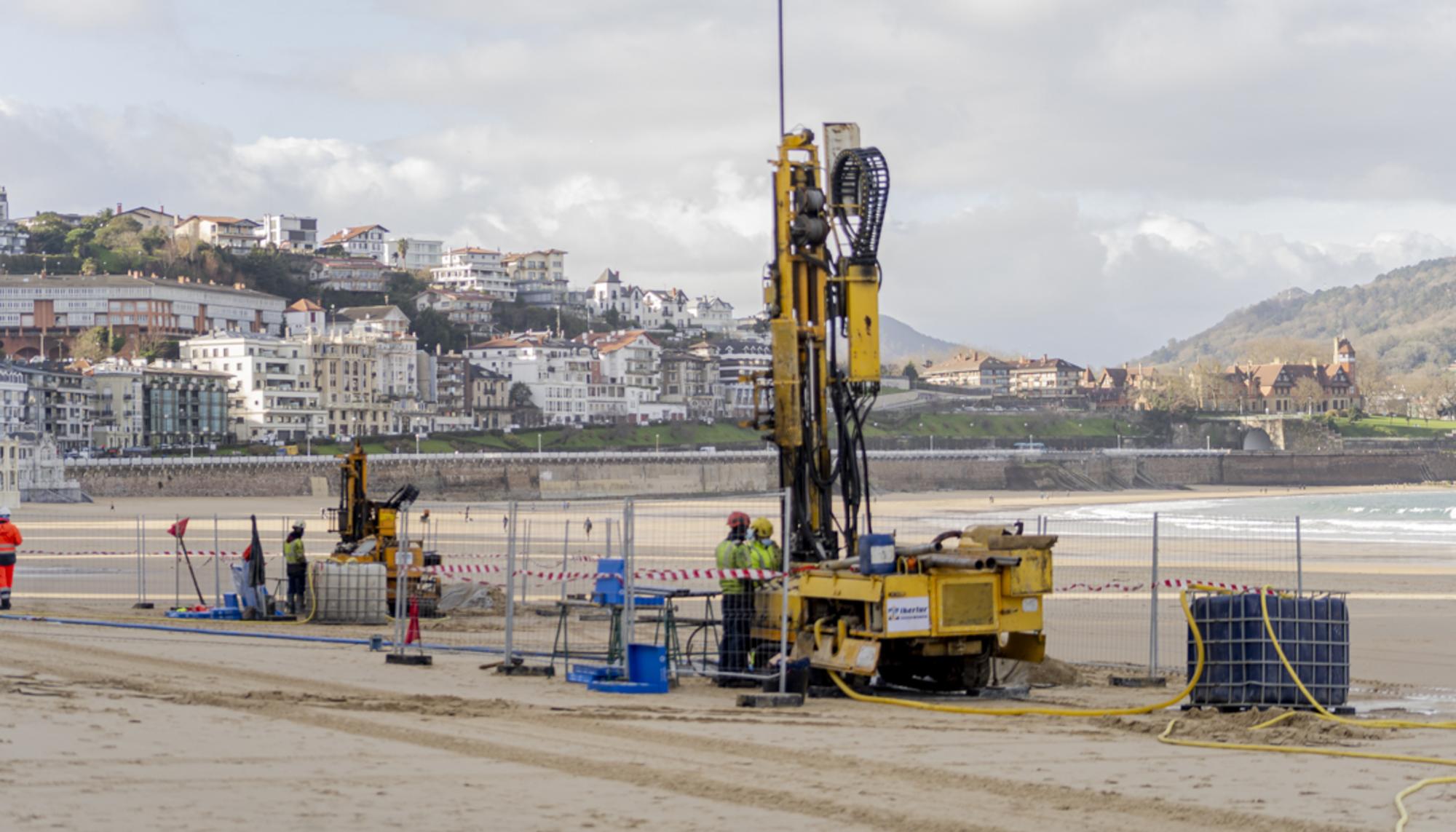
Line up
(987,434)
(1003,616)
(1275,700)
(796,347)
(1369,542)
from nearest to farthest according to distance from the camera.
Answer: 1. (1275,700)
2. (1003,616)
3. (796,347)
4. (1369,542)
5. (987,434)

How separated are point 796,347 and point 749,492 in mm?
83729

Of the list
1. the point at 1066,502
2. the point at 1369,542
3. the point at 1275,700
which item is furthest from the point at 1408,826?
the point at 1066,502

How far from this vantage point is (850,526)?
1341cm

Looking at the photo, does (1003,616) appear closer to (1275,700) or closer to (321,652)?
(1275,700)

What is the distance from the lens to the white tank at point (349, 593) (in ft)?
59.4

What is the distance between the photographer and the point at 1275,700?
10.4 metres

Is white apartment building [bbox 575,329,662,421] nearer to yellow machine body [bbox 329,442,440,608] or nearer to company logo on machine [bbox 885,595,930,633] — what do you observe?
yellow machine body [bbox 329,442,440,608]

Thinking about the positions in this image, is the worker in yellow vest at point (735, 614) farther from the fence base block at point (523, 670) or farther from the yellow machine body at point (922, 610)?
the fence base block at point (523, 670)

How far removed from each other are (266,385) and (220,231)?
5464cm

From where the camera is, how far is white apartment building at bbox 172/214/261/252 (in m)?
159

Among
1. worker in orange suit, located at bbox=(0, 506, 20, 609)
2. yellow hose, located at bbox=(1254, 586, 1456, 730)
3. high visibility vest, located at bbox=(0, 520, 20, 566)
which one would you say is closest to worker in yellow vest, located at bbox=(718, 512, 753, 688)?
yellow hose, located at bbox=(1254, 586, 1456, 730)

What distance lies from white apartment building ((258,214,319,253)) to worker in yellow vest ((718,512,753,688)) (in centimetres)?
16601

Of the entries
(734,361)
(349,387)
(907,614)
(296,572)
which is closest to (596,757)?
(907,614)

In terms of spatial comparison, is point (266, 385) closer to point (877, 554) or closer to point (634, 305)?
point (634, 305)
